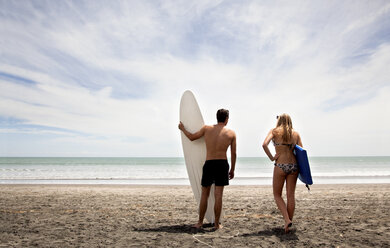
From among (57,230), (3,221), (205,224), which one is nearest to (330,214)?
(205,224)

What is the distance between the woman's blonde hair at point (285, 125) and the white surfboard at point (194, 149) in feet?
3.79

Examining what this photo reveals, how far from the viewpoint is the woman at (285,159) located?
3.39 m

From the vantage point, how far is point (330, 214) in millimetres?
4562

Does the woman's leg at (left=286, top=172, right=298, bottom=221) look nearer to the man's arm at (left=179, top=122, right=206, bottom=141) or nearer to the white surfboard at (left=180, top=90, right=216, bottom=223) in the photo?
the white surfboard at (left=180, top=90, right=216, bottom=223)

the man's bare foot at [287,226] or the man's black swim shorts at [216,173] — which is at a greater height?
the man's black swim shorts at [216,173]

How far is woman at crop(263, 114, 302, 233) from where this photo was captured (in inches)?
134

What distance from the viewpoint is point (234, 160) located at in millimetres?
3613

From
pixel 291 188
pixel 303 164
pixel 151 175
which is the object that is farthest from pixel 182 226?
pixel 151 175

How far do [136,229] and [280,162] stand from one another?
2.11 metres

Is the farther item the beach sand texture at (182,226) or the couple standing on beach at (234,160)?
the couple standing on beach at (234,160)

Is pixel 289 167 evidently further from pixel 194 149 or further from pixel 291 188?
pixel 194 149

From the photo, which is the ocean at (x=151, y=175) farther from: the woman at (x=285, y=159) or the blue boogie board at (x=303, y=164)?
the blue boogie board at (x=303, y=164)

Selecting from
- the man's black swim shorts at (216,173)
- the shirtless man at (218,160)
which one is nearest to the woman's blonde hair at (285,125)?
the shirtless man at (218,160)

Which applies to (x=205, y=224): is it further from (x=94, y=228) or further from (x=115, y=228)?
(x=94, y=228)
